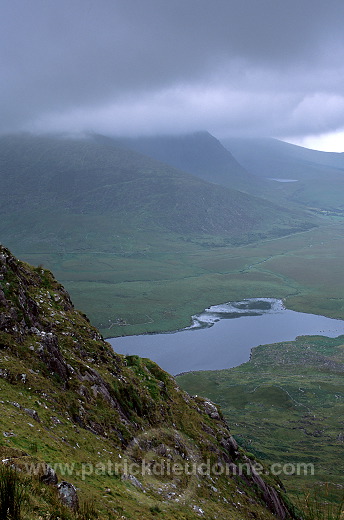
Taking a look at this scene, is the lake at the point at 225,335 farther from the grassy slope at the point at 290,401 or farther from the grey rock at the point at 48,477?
the grey rock at the point at 48,477

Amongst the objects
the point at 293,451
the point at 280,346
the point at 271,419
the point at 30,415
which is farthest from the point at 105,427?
the point at 280,346

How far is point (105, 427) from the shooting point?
72.9ft

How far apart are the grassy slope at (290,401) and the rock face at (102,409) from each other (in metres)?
19.1

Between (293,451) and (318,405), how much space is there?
75.5 ft

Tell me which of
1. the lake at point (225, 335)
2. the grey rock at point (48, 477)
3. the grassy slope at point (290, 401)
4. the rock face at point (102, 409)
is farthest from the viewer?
the lake at point (225, 335)

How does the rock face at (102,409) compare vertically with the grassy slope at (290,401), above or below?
above

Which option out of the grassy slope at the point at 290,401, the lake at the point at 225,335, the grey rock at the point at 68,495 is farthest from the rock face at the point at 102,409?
the lake at the point at 225,335

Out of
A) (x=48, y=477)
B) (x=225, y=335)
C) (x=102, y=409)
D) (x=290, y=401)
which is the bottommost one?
(x=290, y=401)

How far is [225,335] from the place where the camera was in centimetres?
13200

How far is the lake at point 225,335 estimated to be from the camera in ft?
367

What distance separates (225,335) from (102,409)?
11201 cm

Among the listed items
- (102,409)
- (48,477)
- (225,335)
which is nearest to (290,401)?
(225,335)

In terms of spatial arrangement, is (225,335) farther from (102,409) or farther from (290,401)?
(102,409)

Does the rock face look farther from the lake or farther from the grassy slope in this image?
the lake
